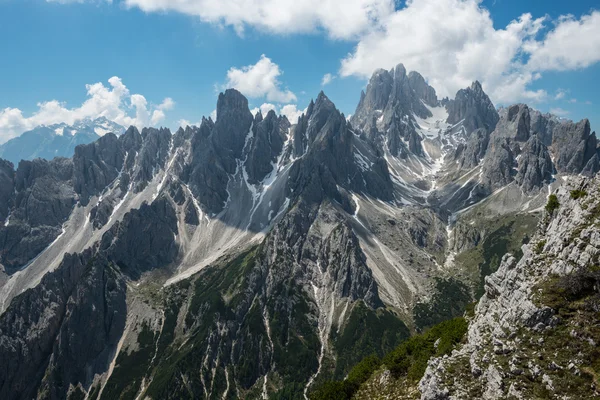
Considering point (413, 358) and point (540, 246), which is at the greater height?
point (540, 246)

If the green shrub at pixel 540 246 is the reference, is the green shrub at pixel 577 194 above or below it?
above

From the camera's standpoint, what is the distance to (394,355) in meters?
69.4

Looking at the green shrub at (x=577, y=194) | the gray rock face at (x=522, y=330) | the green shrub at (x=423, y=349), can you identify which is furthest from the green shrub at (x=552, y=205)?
the green shrub at (x=423, y=349)

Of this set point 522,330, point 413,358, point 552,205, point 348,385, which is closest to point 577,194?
point 552,205

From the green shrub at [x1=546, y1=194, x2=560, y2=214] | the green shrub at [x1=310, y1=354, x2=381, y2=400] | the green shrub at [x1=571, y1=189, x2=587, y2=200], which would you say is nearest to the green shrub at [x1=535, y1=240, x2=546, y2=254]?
the green shrub at [x1=571, y1=189, x2=587, y2=200]

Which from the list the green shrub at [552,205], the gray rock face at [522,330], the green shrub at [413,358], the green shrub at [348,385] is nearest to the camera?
the gray rock face at [522,330]

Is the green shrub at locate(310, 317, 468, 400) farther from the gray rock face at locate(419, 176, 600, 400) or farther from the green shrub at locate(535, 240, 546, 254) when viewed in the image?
the green shrub at locate(535, 240, 546, 254)

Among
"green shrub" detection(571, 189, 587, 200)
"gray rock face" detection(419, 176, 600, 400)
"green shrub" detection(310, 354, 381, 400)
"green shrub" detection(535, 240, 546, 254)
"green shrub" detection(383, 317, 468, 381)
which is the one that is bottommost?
"green shrub" detection(310, 354, 381, 400)

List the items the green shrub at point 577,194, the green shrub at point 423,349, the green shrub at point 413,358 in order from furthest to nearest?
1. the green shrub at point 413,358
2. the green shrub at point 423,349
3. the green shrub at point 577,194

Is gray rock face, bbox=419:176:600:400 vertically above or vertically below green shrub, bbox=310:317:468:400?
above

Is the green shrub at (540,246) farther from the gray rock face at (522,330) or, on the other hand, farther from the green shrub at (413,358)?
A: the green shrub at (413,358)

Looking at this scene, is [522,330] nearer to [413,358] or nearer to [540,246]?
[540,246]

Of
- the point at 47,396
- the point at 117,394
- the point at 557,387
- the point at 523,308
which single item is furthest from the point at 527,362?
the point at 47,396

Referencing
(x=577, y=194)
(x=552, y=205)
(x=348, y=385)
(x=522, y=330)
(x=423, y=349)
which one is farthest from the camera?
(x=348, y=385)
